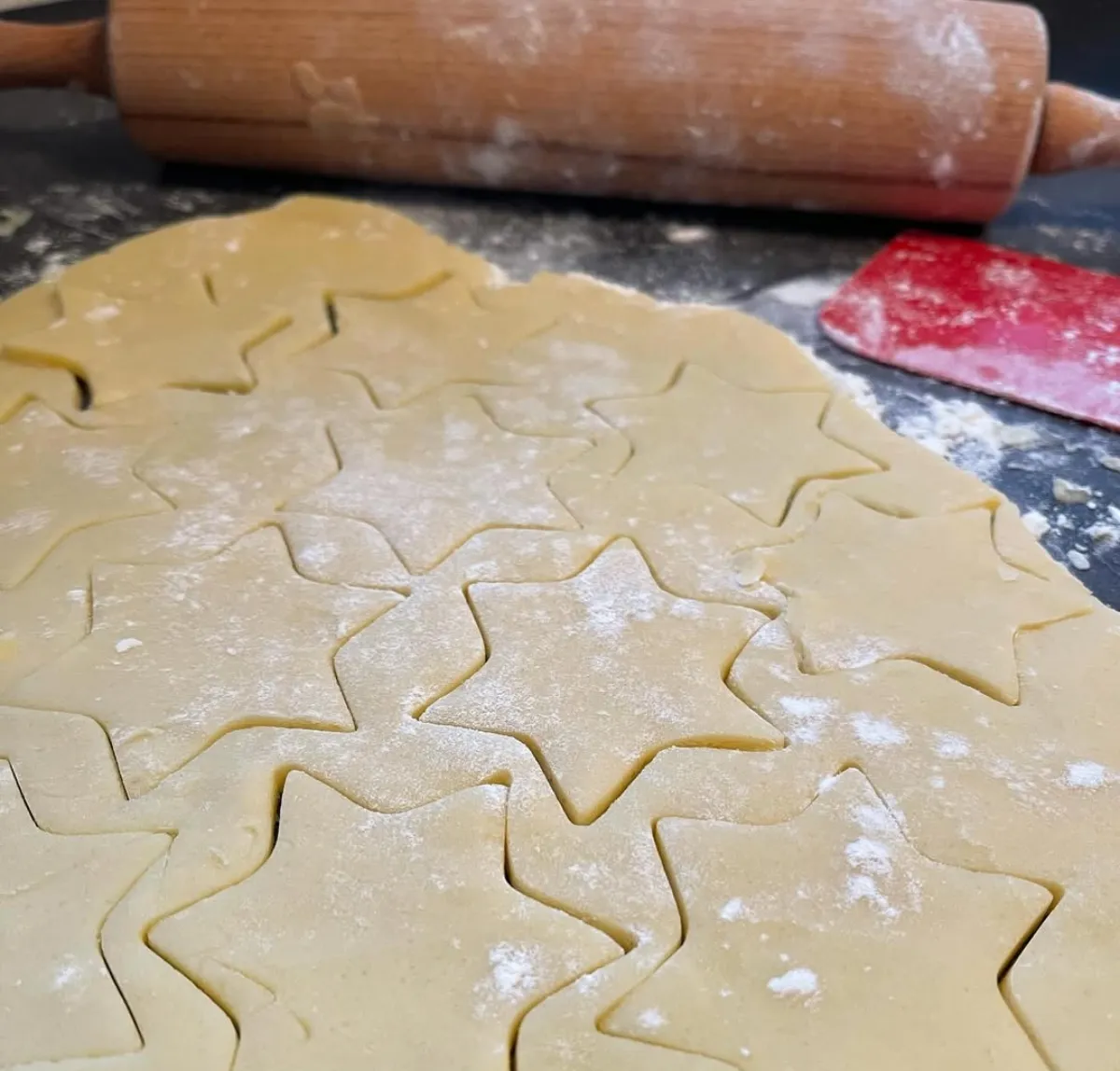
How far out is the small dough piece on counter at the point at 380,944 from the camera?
0.81 metres

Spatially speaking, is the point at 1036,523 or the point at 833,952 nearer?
the point at 833,952

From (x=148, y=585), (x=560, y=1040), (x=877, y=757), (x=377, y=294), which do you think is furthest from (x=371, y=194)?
(x=560, y=1040)

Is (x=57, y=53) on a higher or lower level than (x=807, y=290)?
higher

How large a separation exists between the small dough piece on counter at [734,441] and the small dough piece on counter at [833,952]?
45 cm

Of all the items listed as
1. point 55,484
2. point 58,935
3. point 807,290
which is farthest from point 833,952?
point 807,290

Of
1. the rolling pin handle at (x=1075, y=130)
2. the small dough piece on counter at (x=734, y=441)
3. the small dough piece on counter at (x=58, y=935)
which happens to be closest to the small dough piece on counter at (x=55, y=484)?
the small dough piece on counter at (x=58, y=935)

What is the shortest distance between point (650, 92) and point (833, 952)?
1379mm

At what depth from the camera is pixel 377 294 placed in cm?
163

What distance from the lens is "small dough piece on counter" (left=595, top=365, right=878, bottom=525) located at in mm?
1318

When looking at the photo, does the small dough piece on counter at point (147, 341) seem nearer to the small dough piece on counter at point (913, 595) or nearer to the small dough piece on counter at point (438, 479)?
the small dough piece on counter at point (438, 479)

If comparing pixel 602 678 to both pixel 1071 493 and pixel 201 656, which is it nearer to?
pixel 201 656

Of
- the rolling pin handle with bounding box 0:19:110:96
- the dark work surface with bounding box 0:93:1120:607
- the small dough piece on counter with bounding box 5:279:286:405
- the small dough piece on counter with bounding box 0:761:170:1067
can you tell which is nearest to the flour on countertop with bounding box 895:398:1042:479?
the dark work surface with bounding box 0:93:1120:607

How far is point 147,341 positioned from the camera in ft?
5.00

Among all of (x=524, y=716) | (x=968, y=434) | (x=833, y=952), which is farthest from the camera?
(x=968, y=434)
